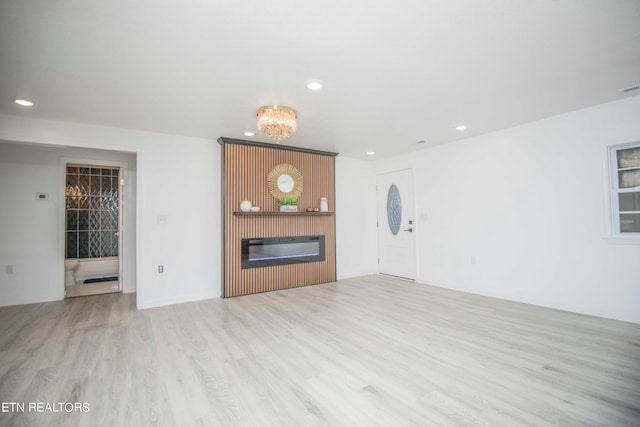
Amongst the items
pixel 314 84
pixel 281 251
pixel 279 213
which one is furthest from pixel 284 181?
pixel 314 84

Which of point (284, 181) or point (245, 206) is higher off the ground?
point (284, 181)

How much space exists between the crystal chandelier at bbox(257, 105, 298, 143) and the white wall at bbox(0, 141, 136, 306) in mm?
3696

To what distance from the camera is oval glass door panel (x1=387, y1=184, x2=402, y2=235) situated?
610 cm

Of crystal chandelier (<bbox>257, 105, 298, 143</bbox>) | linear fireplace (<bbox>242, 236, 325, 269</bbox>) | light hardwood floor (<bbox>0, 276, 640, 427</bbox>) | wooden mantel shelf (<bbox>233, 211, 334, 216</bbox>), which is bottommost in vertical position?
light hardwood floor (<bbox>0, 276, 640, 427</bbox>)

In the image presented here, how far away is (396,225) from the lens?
→ 614 cm

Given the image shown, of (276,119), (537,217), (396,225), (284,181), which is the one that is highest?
(276,119)

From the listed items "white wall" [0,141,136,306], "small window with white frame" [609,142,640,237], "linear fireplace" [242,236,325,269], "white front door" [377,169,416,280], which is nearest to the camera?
"small window with white frame" [609,142,640,237]

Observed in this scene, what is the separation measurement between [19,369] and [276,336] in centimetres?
213

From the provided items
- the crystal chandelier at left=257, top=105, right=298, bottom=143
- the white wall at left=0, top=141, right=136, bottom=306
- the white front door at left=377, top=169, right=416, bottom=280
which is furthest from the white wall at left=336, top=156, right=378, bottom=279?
the white wall at left=0, top=141, right=136, bottom=306

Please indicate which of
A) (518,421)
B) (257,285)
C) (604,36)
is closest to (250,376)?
(518,421)

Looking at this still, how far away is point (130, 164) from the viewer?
536cm

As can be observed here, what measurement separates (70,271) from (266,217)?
12.2 feet

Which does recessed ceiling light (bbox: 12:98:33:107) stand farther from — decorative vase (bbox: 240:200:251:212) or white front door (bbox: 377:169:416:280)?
white front door (bbox: 377:169:416:280)

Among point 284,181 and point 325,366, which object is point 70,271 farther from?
point 325,366
